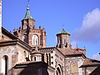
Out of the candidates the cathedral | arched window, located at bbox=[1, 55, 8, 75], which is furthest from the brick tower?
arched window, located at bbox=[1, 55, 8, 75]

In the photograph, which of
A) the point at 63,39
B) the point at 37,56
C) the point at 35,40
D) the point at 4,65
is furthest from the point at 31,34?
the point at 4,65

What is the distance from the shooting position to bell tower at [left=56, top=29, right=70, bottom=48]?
77.5 m

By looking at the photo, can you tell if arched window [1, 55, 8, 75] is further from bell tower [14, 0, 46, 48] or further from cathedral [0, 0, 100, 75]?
bell tower [14, 0, 46, 48]

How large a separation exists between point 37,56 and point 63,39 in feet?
94.8

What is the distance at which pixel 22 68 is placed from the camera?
4250cm

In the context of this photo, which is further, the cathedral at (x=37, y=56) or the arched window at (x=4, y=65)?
the arched window at (x=4, y=65)

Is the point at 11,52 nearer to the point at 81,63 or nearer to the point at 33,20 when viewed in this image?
the point at 81,63

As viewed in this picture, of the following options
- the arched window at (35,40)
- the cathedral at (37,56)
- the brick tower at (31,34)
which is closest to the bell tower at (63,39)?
the cathedral at (37,56)

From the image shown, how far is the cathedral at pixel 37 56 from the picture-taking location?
4270 centimetres

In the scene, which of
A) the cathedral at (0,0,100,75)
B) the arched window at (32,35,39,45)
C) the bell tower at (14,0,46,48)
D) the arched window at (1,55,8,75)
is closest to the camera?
the cathedral at (0,0,100,75)

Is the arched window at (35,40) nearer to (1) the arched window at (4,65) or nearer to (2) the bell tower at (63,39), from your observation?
(2) the bell tower at (63,39)

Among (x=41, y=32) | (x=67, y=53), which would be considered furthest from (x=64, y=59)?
(x=41, y=32)

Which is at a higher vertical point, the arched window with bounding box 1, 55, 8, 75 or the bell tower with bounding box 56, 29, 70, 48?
the bell tower with bounding box 56, 29, 70, 48

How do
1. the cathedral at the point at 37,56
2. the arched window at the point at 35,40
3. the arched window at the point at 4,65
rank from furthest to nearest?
the arched window at the point at 35,40
the arched window at the point at 4,65
the cathedral at the point at 37,56
